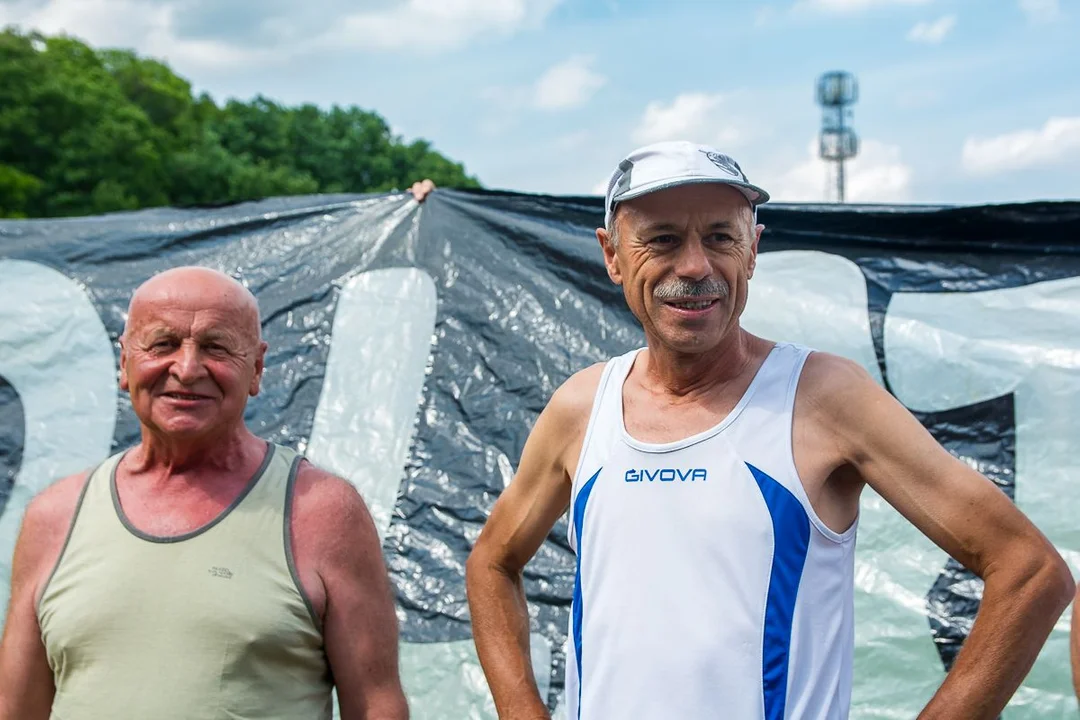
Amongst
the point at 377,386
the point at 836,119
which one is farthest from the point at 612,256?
the point at 836,119

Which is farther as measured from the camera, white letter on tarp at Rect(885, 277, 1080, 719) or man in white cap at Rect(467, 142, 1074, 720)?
white letter on tarp at Rect(885, 277, 1080, 719)

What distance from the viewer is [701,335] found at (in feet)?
5.91

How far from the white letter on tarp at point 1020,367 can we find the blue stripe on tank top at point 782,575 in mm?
1707

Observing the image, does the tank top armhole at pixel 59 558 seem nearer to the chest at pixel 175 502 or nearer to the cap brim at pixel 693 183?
the chest at pixel 175 502

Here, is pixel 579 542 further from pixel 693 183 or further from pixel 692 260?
pixel 693 183

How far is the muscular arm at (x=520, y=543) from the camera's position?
6.56 ft

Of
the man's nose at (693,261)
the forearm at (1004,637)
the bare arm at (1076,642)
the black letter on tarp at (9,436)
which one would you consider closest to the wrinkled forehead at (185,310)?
the man's nose at (693,261)

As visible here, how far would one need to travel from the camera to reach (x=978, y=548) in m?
1.62

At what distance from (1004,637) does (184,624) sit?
1.34 m

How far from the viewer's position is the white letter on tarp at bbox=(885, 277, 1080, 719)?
10.0 feet

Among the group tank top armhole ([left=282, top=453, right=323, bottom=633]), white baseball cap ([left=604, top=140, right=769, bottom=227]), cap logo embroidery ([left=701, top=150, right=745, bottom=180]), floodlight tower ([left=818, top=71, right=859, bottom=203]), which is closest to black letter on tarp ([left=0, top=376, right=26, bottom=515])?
tank top armhole ([left=282, top=453, right=323, bottom=633])

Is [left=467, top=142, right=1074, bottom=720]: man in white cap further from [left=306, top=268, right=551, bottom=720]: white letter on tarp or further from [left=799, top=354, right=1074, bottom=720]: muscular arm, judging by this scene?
[left=306, top=268, right=551, bottom=720]: white letter on tarp

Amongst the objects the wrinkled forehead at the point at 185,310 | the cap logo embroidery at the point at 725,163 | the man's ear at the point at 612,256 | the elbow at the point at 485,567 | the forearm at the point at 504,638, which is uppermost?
the cap logo embroidery at the point at 725,163

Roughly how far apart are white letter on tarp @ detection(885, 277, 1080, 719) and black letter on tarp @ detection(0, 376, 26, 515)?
2.91 m
